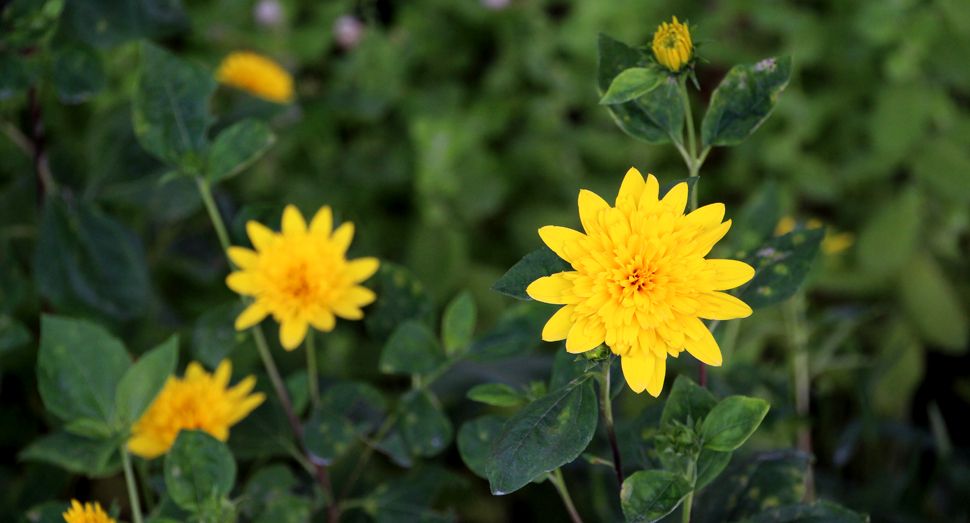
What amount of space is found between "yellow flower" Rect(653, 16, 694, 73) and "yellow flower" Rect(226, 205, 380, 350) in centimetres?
35

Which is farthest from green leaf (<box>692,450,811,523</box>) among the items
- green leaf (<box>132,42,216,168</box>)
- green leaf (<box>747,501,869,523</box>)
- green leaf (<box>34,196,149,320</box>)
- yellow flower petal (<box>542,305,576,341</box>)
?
green leaf (<box>34,196,149,320</box>)

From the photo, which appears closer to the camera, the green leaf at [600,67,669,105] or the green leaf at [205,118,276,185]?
the green leaf at [600,67,669,105]

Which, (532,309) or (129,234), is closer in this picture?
(532,309)

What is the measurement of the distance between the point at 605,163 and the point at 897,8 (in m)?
0.65

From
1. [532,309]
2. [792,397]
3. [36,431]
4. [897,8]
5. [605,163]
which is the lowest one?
[36,431]

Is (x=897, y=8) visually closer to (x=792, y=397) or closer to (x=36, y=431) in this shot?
(x=792, y=397)

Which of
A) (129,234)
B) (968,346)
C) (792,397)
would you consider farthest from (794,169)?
(129,234)

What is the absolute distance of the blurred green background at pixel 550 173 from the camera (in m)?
0.97

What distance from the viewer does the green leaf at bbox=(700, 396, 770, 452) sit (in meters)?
0.45

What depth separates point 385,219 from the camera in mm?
1519

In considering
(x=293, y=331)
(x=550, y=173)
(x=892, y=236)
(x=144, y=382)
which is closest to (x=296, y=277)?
(x=293, y=331)

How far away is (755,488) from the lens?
580mm

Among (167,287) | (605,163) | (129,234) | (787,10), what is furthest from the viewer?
(605,163)

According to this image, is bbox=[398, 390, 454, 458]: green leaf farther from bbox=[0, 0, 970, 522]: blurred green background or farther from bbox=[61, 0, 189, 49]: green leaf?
bbox=[61, 0, 189, 49]: green leaf
